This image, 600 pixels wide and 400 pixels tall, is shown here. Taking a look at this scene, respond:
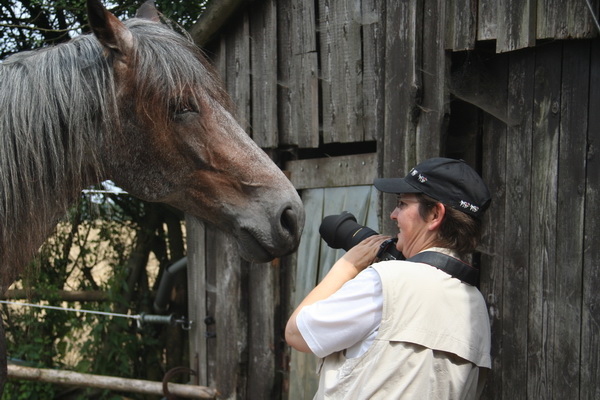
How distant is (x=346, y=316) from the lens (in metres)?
1.83

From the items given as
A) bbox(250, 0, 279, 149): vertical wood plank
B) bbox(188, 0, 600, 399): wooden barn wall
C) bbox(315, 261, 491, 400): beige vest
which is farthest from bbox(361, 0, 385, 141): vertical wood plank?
bbox(315, 261, 491, 400): beige vest

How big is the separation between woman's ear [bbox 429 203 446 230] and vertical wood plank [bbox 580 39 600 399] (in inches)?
42.1

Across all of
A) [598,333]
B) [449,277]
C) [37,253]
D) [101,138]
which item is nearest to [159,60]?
[101,138]

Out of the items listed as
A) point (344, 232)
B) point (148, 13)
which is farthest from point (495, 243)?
point (148, 13)

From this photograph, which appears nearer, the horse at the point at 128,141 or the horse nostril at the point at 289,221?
the horse at the point at 128,141

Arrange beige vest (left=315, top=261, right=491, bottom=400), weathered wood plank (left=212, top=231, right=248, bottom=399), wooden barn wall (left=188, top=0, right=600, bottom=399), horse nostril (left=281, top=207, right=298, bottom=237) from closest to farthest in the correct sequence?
beige vest (left=315, top=261, right=491, bottom=400)
horse nostril (left=281, top=207, right=298, bottom=237)
wooden barn wall (left=188, top=0, right=600, bottom=399)
weathered wood plank (left=212, top=231, right=248, bottom=399)

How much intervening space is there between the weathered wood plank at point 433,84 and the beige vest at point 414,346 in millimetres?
1359

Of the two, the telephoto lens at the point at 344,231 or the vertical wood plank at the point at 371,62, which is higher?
the vertical wood plank at the point at 371,62

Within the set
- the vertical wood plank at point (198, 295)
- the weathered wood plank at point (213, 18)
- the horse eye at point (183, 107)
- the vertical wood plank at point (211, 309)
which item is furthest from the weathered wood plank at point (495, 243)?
the vertical wood plank at point (198, 295)

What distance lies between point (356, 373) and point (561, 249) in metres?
1.40

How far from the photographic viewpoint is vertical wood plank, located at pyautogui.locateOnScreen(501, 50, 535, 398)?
297 cm

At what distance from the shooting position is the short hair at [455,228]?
1.96m

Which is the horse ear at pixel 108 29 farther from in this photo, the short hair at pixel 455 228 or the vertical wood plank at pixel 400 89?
the vertical wood plank at pixel 400 89

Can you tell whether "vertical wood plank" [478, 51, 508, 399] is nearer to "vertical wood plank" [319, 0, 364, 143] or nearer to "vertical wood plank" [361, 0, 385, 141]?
"vertical wood plank" [361, 0, 385, 141]
